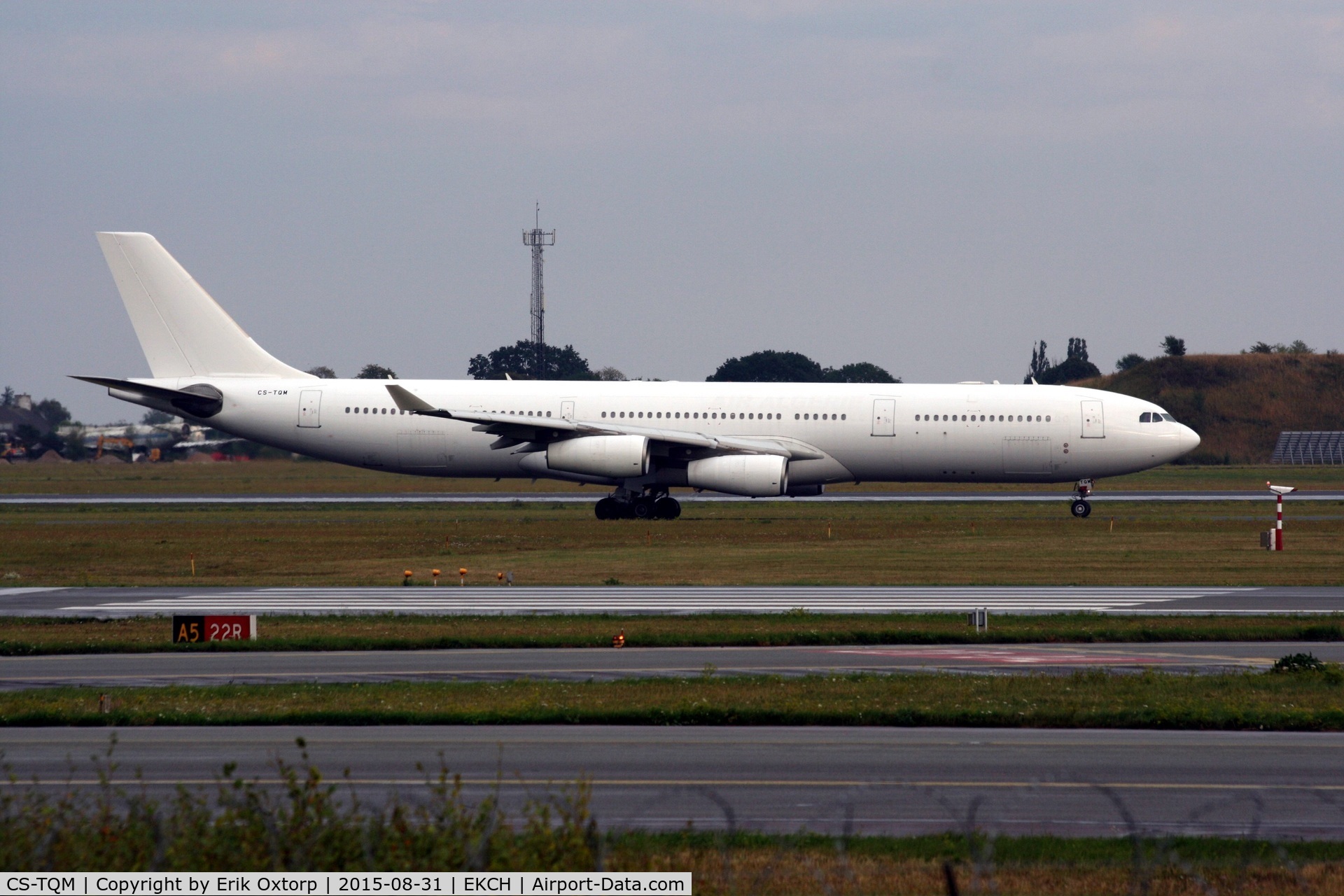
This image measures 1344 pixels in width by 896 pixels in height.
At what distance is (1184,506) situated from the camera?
48.5 meters

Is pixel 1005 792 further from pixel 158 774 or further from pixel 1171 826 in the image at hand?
pixel 158 774

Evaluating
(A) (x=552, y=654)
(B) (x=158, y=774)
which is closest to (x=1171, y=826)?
(B) (x=158, y=774)

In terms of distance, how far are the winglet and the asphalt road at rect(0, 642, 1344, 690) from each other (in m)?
22.9

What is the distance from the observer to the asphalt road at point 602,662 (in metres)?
16.5

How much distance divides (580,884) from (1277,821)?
5.51m

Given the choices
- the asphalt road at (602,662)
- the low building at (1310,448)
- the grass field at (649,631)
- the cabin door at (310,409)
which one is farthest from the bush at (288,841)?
the low building at (1310,448)

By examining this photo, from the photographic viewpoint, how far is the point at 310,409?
45.8m

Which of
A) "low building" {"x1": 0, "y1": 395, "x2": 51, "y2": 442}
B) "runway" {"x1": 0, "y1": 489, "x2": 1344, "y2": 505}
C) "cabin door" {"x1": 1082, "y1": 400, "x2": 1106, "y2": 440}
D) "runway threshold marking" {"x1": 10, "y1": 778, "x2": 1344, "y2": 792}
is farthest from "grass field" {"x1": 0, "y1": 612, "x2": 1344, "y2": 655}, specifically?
"low building" {"x1": 0, "y1": 395, "x2": 51, "y2": 442}

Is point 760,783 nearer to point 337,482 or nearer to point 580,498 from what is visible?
point 580,498

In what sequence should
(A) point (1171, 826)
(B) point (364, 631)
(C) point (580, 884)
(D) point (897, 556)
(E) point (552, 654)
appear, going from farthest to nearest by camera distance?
(D) point (897, 556)
(B) point (364, 631)
(E) point (552, 654)
(A) point (1171, 826)
(C) point (580, 884)

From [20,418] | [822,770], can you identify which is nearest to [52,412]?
[20,418]

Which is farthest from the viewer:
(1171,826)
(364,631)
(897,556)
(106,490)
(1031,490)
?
(106,490)
